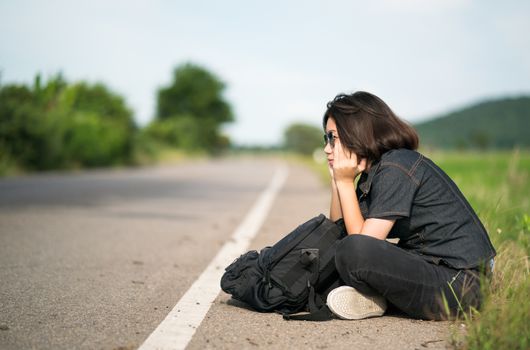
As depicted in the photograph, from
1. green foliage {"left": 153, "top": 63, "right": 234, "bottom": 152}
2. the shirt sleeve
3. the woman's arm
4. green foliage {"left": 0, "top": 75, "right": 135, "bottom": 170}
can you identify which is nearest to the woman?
the shirt sleeve

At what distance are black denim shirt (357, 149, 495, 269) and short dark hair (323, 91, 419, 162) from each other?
0.27 feet

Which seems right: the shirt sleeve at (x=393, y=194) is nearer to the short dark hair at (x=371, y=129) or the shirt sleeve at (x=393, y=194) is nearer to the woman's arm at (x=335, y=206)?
the short dark hair at (x=371, y=129)

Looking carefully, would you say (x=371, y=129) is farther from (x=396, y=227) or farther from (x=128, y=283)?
(x=128, y=283)

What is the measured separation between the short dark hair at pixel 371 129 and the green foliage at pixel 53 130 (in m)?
14.4

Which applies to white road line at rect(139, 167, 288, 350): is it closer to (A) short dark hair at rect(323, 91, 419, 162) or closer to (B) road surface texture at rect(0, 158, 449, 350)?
(B) road surface texture at rect(0, 158, 449, 350)

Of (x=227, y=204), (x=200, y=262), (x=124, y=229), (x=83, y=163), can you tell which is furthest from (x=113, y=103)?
(x=200, y=262)

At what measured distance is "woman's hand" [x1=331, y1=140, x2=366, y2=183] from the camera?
3.12 meters

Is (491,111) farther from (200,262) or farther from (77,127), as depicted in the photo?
(200,262)

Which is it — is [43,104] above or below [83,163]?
above

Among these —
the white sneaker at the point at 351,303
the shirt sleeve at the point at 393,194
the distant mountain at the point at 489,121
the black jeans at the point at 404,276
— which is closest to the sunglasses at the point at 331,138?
the shirt sleeve at the point at 393,194

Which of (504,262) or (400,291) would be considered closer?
(400,291)

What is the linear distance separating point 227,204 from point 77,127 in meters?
12.2

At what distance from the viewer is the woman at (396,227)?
9.55 feet

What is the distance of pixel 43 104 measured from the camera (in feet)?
61.1
